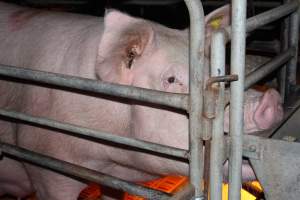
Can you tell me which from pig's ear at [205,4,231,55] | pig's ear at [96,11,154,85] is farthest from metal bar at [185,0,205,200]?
pig's ear at [205,4,231,55]

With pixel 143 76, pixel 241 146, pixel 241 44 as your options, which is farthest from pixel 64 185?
pixel 241 44

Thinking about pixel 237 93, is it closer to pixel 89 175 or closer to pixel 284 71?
pixel 89 175

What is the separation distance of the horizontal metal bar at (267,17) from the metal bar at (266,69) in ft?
0.58

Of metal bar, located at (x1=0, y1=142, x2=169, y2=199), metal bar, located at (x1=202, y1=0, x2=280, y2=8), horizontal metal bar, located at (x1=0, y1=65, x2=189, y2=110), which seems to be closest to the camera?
horizontal metal bar, located at (x1=0, y1=65, x2=189, y2=110)

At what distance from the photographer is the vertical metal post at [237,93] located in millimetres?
1422

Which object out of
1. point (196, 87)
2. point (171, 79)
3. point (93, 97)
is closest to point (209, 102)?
point (196, 87)

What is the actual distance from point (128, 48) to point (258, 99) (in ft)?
2.08

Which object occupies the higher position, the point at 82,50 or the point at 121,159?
the point at 82,50

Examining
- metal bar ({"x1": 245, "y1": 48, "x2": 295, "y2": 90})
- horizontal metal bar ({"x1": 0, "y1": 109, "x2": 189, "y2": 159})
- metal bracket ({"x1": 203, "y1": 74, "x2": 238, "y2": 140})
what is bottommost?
horizontal metal bar ({"x1": 0, "y1": 109, "x2": 189, "y2": 159})

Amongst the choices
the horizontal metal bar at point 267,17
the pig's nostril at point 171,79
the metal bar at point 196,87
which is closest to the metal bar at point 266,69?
the horizontal metal bar at point 267,17

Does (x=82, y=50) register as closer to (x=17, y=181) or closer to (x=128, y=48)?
(x=128, y=48)

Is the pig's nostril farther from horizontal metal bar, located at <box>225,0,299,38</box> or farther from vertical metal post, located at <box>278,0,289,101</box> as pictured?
vertical metal post, located at <box>278,0,289,101</box>

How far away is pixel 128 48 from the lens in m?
2.06

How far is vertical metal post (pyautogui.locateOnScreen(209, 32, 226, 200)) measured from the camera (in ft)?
4.56
